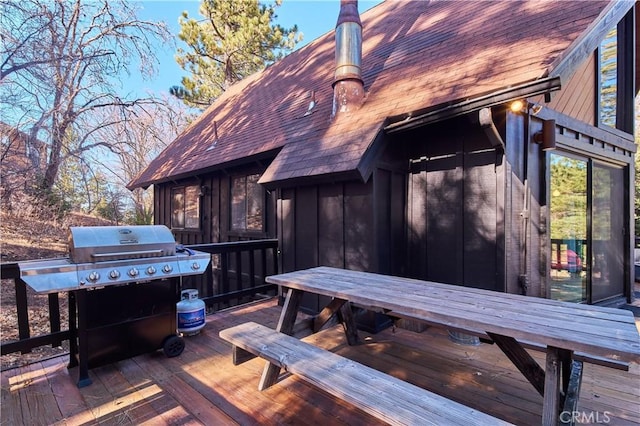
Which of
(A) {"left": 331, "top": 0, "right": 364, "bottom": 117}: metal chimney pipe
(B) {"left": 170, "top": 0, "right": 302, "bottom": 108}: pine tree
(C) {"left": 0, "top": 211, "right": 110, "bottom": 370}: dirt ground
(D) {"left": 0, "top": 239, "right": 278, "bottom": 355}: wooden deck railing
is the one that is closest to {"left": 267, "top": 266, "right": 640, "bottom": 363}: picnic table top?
(D) {"left": 0, "top": 239, "right": 278, "bottom": 355}: wooden deck railing

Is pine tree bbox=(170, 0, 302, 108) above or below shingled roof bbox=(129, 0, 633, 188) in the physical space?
above

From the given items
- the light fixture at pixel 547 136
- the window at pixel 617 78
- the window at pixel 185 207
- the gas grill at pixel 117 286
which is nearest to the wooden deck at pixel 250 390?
the gas grill at pixel 117 286

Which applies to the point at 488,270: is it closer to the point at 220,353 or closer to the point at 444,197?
the point at 444,197

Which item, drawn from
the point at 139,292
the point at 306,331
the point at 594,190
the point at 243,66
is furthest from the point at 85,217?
the point at 594,190

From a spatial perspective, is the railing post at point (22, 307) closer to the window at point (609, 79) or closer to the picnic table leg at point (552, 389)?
the picnic table leg at point (552, 389)

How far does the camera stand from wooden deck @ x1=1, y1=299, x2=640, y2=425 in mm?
2020

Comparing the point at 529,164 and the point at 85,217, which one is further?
the point at 85,217

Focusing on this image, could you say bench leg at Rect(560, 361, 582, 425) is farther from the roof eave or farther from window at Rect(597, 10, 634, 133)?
window at Rect(597, 10, 634, 133)

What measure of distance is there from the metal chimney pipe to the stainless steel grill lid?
2.73 metres

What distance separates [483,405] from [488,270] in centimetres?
144

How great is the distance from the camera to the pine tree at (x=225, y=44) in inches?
500

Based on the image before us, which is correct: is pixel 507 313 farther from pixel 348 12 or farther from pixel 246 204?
pixel 246 204

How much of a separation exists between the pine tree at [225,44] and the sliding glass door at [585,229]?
494 inches

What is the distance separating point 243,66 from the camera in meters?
13.9
